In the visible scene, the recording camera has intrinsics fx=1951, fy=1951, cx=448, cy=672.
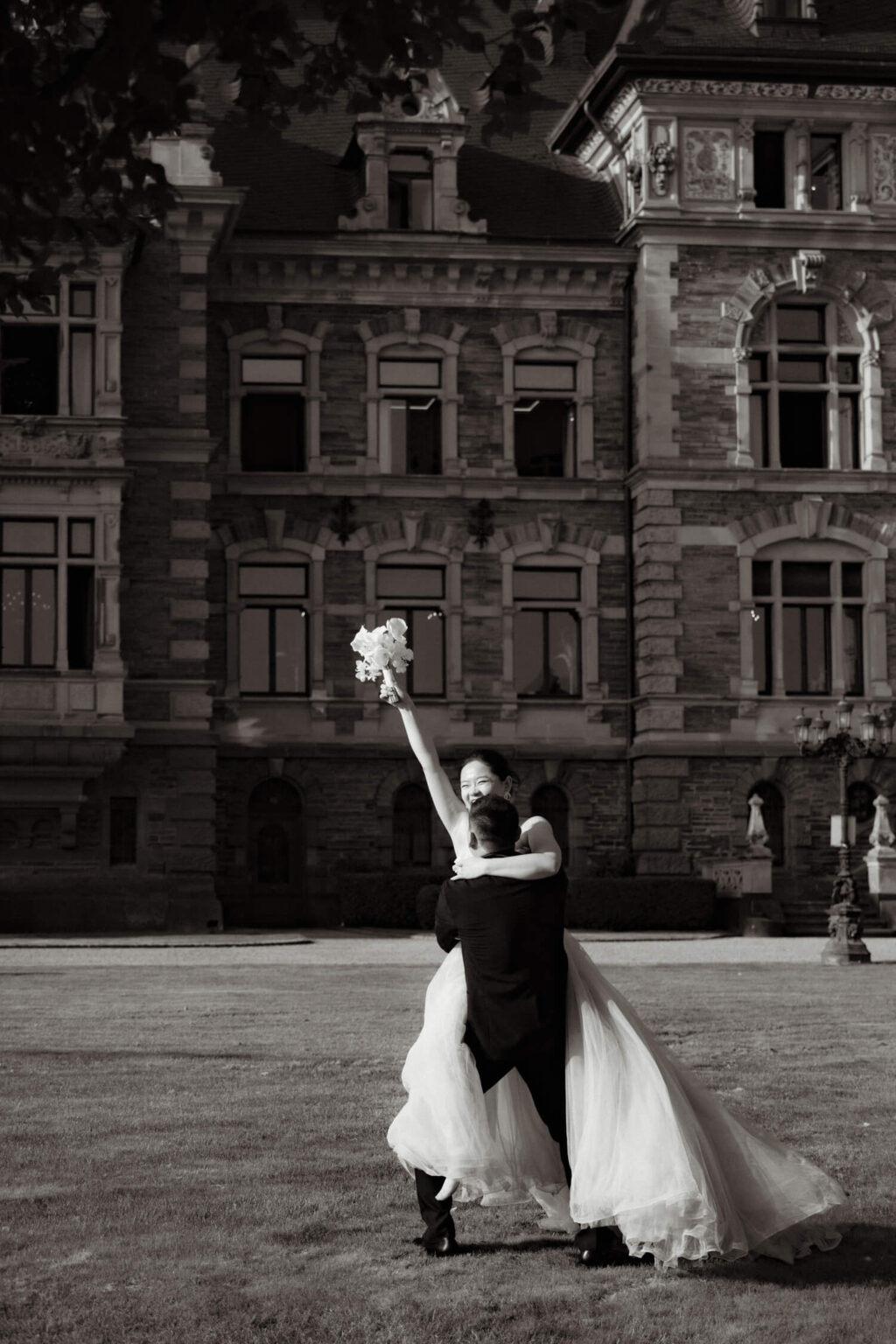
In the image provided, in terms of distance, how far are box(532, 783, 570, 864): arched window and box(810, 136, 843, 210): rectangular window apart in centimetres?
1177

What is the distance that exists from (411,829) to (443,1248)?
28.2 meters

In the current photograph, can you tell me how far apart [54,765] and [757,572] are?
43.4 feet

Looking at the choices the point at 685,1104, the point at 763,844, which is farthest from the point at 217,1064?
the point at 763,844

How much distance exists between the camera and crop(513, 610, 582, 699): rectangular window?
1432 inches

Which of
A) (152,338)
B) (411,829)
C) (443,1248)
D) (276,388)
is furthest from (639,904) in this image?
(443,1248)

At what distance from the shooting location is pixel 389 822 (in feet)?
115

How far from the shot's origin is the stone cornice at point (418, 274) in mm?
35562

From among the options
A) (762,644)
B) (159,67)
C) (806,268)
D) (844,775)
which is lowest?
(844,775)

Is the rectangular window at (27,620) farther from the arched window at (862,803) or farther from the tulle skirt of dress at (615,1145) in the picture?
the tulle skirt of dress at (615,1145)

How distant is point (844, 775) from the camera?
2561cm

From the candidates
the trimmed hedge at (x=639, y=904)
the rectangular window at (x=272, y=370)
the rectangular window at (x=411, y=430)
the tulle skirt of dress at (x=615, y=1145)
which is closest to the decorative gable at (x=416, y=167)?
the rectangular window at (x=272, y=370)

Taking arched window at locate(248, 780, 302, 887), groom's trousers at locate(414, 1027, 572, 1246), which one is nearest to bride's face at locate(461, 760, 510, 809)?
groom's trousers at locate(414, 1027, 572, 1246)

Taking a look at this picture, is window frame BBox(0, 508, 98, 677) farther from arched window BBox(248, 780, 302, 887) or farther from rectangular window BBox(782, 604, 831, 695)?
rectangular window BBox(782, 604, 831, 695)

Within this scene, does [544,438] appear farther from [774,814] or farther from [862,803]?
[862,803]
